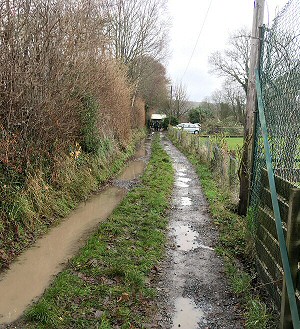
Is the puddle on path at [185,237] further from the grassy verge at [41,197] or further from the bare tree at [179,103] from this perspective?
the bare tree at [179,103]

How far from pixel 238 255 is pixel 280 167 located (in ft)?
7.74

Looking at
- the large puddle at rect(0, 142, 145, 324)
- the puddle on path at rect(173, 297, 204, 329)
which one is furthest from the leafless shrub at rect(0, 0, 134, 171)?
the puddle on path at rect(173, 297, 204, 329)

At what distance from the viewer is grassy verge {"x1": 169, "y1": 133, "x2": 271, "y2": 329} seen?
4.01 meters

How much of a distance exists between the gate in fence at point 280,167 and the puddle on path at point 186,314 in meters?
Answer: 0.94

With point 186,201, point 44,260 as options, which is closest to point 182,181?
point 186,201

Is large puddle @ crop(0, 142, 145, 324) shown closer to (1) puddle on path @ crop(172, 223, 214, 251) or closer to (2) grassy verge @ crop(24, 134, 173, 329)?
(2) grassy verge @ crop(24, 134, 173, 329)

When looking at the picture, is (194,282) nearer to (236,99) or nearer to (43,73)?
(43,73)

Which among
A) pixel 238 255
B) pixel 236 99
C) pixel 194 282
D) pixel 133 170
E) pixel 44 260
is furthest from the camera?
pixel 236 99

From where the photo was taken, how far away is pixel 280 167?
4227 mm

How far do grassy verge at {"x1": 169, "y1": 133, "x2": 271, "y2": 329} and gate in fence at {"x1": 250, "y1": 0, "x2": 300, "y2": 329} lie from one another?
0.25 metres

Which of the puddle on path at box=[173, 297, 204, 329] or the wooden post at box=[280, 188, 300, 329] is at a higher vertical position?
the wooden post at box=[280, 188, 300, 329]

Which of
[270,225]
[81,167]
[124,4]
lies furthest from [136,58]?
[270,225]

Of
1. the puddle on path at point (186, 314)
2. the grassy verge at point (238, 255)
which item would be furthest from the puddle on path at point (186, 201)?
the puddle on path at point (186, 314)

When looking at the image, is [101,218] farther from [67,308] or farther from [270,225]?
[270,225]
